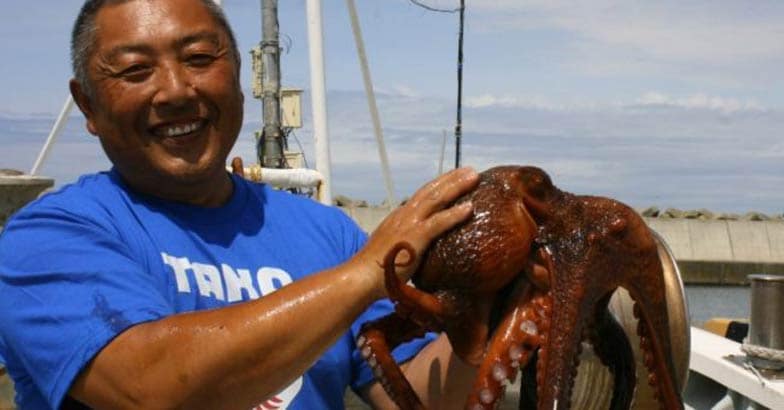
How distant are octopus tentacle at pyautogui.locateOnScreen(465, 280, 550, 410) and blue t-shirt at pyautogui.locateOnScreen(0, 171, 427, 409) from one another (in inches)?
30.1

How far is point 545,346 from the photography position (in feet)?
6.04

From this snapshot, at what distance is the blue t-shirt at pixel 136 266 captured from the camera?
7.18 feet

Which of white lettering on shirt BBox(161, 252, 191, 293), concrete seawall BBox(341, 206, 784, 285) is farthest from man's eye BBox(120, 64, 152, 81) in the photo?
concrete seawall BBox(341, 206, 784, 285)

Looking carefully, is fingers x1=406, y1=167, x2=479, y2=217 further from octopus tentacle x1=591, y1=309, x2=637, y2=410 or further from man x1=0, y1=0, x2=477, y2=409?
octopus tentacle x1=591, y1=309, x2=637, y2=410

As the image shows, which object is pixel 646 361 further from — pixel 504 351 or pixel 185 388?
pixel 185 388

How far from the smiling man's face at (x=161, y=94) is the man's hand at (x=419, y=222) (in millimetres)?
750

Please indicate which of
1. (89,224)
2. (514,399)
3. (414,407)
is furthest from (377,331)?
(514,399)

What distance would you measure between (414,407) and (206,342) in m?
0.45

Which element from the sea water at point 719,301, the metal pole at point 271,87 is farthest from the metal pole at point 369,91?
the sea water at point 719,301

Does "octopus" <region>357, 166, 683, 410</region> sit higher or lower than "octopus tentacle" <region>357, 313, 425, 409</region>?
higher

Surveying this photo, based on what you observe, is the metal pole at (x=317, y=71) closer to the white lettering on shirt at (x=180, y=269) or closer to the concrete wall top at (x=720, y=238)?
the white lettering on shirt at (x=180, y=269)

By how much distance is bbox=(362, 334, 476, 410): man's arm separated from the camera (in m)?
2.74

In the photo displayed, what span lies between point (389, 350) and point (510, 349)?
0.29 metres

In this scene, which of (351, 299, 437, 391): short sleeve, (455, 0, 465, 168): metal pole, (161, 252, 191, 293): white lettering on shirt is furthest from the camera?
(455, 0, 465, 168): metal pole
